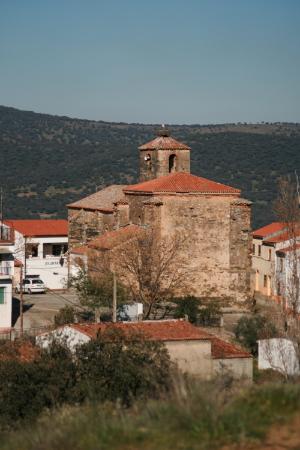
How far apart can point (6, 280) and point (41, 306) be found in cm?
460

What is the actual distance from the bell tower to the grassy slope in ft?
122

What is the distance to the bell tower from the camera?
169 ft

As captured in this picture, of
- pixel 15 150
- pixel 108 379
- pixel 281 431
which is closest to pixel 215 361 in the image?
pixel 108 379

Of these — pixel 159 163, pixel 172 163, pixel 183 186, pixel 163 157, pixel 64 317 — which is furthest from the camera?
pixel 172 163

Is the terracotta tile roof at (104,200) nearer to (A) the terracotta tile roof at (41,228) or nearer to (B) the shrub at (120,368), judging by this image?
(A) the terracotta tile roof at (41,228)

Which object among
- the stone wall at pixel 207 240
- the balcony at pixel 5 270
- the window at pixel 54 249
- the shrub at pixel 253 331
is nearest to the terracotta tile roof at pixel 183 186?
the stone wall at pixel 207 240

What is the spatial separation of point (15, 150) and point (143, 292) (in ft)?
270

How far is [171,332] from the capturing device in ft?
91.1

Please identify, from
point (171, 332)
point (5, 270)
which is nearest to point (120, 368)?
point (171, 332)

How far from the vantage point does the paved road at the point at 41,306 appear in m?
38.2

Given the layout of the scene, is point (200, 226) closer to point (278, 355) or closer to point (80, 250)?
point (80, 250)

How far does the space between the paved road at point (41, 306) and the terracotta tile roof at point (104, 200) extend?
15.7 ft

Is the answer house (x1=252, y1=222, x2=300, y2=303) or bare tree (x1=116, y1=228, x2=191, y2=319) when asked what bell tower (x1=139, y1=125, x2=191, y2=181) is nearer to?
house (x1=252, y1=222, x2=300, y2=303)

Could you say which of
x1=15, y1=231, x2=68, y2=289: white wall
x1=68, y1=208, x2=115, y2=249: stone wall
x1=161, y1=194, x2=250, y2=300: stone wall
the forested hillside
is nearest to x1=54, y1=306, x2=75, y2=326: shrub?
x1=161, y1=194, x2=250, y2=300: stone wall
